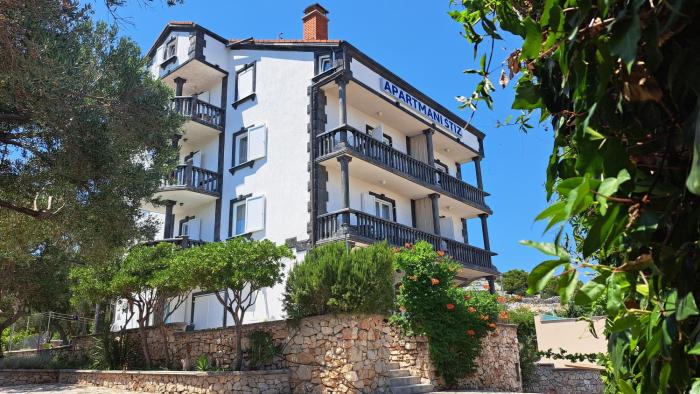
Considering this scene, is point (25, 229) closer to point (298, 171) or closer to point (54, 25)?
point (54, 25)

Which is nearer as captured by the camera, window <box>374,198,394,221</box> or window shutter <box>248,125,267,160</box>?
window shutter <box>248,125,267,160</box>

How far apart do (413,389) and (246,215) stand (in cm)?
933

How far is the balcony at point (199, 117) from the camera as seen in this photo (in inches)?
792

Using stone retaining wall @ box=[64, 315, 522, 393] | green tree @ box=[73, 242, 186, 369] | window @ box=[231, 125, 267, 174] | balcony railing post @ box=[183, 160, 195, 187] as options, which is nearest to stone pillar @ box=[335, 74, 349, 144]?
window @ box=[231, 125, 267, 174]

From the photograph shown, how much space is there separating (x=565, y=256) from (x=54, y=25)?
942 centimetres

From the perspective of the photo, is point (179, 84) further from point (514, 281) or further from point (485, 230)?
point (514, 281)

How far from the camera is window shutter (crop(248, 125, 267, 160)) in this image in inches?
753

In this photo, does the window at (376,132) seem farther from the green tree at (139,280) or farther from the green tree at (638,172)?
the green tree at (638,172)

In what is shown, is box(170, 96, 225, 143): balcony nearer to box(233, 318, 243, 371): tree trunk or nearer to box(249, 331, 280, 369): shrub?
box(233, 318, 243, 371): tree trunk

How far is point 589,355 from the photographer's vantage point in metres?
19.8

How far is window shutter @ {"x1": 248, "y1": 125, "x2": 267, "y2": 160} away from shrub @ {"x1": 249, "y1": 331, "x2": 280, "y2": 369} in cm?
814

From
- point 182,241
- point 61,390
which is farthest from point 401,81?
point 61,390

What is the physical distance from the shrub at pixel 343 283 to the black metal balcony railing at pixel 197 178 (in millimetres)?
8327

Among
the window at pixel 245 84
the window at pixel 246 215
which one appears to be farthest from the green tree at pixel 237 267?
the window at pixel 245 84
